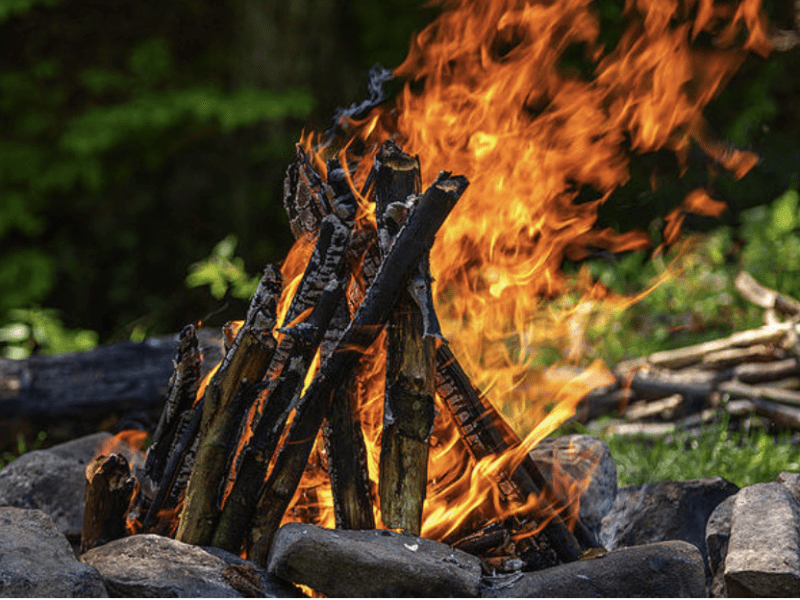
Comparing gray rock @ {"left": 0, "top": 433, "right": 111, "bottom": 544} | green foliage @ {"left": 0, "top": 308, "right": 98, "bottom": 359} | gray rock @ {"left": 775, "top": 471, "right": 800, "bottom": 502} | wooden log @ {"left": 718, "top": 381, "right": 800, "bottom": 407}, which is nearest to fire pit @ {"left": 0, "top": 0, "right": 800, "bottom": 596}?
gray rock @ {"left": 775, "top": 471, "right": 800, "bottom": 502}

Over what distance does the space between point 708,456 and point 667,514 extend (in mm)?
1266

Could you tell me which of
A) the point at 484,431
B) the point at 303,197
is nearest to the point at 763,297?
the point at 484,431

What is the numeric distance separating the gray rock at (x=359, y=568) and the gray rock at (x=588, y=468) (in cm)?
102

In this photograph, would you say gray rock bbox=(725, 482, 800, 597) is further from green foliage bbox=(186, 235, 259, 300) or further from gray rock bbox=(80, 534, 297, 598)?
green foliage bbox=(186, 235, 259, 300)

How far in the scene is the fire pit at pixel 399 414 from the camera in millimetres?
2729

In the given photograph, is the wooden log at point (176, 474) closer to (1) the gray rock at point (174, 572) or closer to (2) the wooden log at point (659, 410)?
(1) the gray rock at point (174, 572)

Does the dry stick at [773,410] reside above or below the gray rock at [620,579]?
above

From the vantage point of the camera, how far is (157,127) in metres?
9.21

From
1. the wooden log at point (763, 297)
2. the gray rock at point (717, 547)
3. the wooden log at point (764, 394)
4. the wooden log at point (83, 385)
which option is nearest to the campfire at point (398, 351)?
the gray rock at point (717, 547)

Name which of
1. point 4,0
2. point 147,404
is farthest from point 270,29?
point 147,404

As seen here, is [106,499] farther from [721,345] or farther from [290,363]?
[721,345]

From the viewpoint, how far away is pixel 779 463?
445 cm

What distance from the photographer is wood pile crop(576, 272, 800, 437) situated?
5.30 metres

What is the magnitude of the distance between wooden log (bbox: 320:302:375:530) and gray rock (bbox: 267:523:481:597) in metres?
0.29
